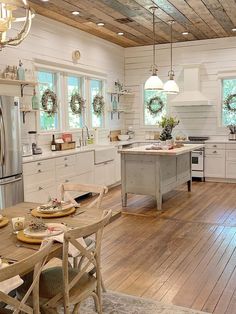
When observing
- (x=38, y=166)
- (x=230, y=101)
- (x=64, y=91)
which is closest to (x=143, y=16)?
(x=64, y=91)

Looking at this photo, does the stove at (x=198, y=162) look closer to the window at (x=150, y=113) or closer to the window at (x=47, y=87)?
the window at (x=150, y=113)

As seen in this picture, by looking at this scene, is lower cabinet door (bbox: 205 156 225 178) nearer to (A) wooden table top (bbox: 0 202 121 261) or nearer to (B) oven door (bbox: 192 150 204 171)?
(B) oven door (bbox: 192 150 204 171)

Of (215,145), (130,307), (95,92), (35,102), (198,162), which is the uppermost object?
(95,92)

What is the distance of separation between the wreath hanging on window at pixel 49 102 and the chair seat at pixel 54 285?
4.14 metres

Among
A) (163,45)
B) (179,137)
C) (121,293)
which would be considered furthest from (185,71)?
(121,293)

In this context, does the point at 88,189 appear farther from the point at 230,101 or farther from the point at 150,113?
the point at 150,113

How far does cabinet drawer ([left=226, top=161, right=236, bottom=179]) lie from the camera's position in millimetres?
7539

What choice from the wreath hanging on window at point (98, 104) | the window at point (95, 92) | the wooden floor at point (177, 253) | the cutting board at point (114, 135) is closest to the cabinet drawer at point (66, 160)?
the wooden floor at point (177, 253)

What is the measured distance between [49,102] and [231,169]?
3957 mm

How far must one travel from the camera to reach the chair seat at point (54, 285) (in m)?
2.16

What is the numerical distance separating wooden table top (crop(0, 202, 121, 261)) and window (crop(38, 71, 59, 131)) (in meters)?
3.50

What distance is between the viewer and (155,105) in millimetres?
8719

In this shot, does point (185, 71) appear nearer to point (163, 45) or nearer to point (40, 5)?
point (163, 45)

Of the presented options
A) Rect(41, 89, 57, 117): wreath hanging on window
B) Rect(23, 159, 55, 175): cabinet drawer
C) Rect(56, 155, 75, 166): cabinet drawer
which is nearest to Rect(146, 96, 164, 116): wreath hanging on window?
Rect(41, 89, 57, 117): wreath hanging on window
